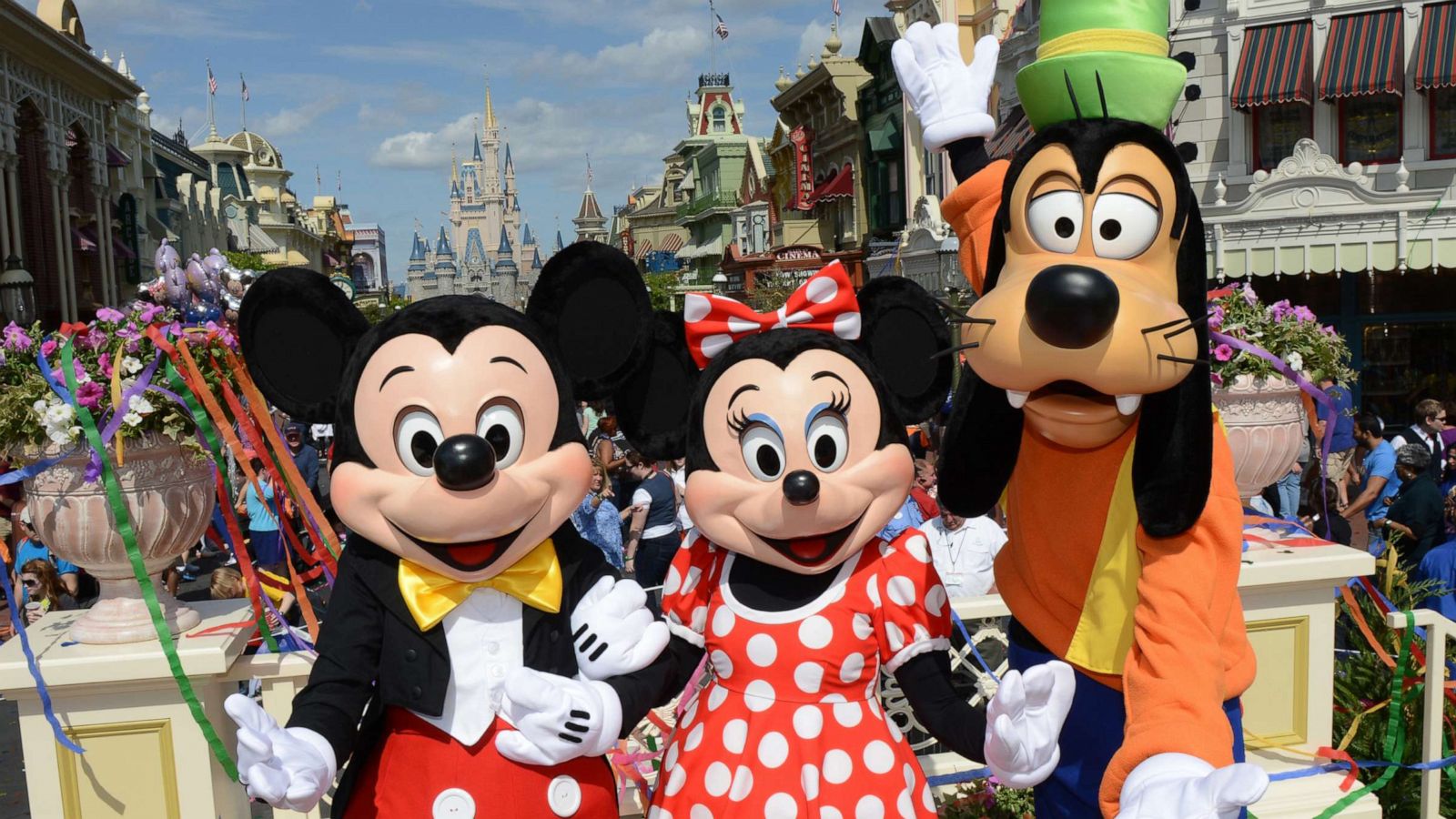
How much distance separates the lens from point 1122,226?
2.49 meters

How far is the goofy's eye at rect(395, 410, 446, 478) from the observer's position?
8.58 ft

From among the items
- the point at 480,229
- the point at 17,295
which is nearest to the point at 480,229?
the point at 480,229

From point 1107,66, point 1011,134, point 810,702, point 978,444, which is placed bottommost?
point 810,702

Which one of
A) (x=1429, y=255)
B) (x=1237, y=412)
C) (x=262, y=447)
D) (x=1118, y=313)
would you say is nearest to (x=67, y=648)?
(x=262, y=447)

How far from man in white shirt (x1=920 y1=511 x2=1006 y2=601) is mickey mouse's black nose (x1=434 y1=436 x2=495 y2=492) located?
2.70 m

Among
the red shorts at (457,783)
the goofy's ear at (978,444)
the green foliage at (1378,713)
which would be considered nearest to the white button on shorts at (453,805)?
the red shorts at (457,783)

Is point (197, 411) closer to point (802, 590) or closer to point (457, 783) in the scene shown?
point (457, 783)

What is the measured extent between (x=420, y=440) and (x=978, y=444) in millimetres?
1328

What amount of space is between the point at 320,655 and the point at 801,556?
1.14m

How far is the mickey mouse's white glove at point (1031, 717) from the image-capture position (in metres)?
2.37

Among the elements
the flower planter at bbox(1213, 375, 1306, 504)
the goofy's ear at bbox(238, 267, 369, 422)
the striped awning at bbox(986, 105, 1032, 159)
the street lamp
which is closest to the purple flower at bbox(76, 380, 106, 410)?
the goofy's ear at bbox(238, 267, 369, 422)

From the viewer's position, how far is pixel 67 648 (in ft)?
10.1

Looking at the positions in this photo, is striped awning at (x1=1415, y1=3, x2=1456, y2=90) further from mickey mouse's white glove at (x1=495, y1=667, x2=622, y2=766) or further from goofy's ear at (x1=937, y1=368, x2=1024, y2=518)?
mickey mouse's white glove at (x1=495, y1=667, x2=622, y2=766)

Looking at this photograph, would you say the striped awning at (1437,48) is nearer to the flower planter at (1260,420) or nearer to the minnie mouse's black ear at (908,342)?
the flower planter at (1260,420)
